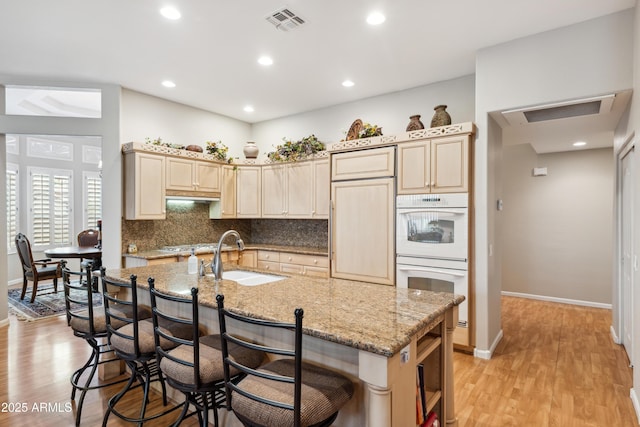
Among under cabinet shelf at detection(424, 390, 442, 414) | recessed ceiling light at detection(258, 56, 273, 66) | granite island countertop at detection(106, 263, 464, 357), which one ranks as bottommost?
under cabinet shelf at detection(424, 390, 442, 414)

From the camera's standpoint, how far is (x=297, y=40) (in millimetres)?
3271

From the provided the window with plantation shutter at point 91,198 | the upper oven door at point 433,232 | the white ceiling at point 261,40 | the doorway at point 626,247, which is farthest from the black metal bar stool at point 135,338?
the window with plantation shutter at point 91,198

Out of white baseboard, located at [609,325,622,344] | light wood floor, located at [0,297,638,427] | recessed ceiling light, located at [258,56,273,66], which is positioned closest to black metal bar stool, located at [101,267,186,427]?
light wood floor, located at [0,297,638,427]

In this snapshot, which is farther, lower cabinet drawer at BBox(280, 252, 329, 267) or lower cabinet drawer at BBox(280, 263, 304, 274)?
lower cabinet drawer at BBox(280, 263, 304, 274)

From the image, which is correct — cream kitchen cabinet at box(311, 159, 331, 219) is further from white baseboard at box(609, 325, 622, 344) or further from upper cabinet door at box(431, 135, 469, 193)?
white baseboard at box(609, 325, 622, 344)

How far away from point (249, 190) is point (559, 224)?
5.02 metres

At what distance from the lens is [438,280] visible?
357cm

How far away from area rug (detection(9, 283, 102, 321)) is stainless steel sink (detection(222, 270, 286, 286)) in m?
2.66

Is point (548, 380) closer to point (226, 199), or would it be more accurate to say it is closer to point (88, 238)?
point (226, 199)

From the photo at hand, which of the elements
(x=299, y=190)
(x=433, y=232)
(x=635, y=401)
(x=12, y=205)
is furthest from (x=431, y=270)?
(x=12, y=205)

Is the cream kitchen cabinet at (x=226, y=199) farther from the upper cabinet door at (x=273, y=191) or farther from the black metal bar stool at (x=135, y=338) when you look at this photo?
the black metal bar stool at (x=135, y=338)

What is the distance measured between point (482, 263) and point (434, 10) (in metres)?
2.30

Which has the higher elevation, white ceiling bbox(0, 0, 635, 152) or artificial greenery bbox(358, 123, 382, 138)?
white ceiling bbox(0, 0, 635, 152)

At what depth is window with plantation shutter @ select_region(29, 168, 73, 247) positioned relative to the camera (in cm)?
684
